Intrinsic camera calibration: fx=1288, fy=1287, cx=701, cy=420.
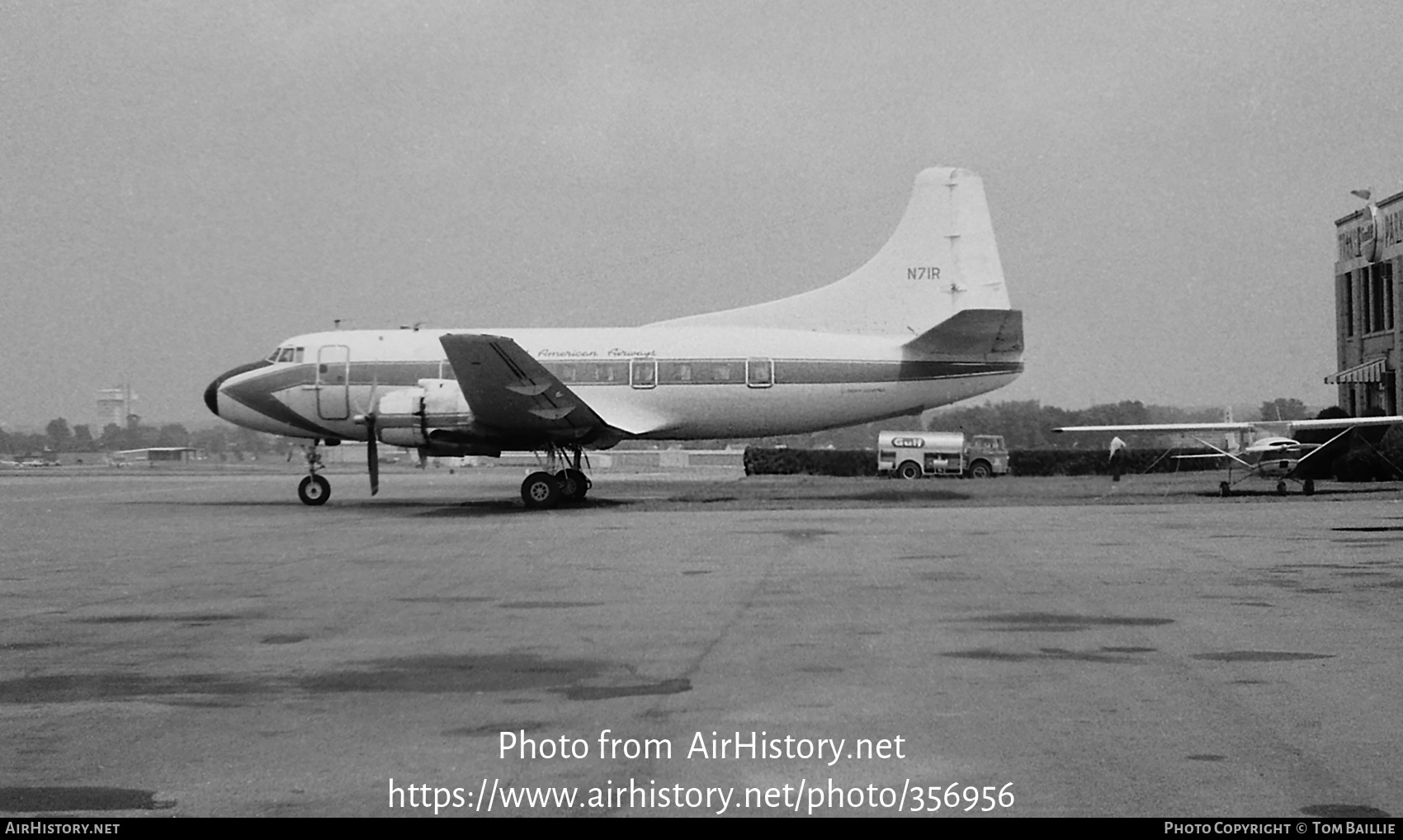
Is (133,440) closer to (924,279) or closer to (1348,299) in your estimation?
(924,279)

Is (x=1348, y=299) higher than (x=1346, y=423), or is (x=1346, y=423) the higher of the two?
(x=1348, y=299)

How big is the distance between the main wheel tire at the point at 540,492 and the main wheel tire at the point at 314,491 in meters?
5.37

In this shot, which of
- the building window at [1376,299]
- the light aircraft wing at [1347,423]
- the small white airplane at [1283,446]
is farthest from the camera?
the building window at [1376,299]

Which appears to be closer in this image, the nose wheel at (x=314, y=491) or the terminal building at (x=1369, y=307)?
the nose wheel at (x=314, y=491)

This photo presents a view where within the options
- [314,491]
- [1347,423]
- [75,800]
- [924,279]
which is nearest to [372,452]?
[314,491]

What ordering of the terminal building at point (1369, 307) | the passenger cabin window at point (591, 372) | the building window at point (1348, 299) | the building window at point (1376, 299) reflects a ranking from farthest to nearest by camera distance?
1. the building window at point (1348, 299)
2. the building window at point (1376, 299)
3. the terminal building at point (1369, 307)
4. the passenger cabin window at point (591, 372)

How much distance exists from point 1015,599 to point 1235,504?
1482cm

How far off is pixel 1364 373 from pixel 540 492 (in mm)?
36422

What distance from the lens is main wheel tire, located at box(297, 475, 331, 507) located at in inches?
1178

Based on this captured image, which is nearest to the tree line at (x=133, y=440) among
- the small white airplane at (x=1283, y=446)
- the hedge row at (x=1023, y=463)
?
the hedge row at (x=1023, y=463)

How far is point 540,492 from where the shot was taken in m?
27.8

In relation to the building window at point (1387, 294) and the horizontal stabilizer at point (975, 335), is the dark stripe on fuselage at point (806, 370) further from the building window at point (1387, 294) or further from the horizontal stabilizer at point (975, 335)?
the building window at point (1387, 294)

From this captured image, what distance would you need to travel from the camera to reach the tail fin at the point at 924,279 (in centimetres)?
3009

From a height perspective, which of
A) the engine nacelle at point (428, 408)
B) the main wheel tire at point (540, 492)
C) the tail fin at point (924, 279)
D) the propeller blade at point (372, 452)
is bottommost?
the main wheel tire at point (540, 492)
